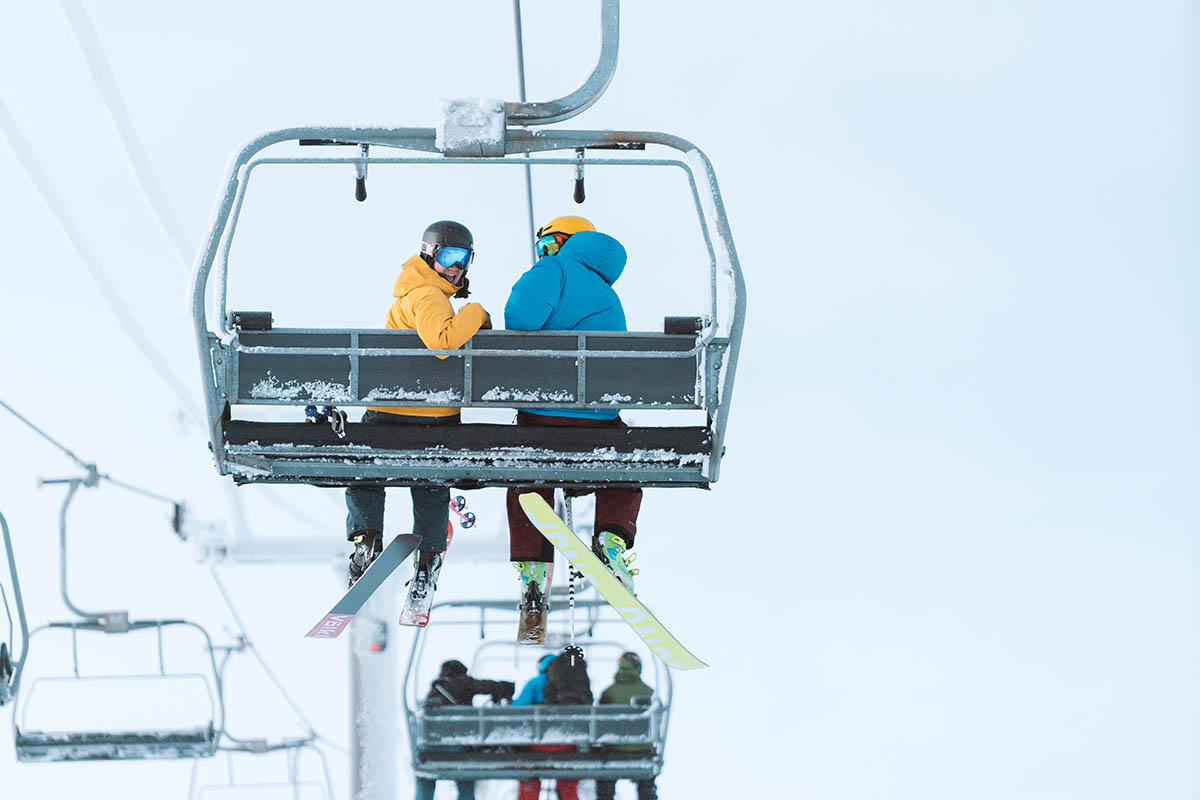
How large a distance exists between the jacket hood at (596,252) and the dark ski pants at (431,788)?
488 centimetres

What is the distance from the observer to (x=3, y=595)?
7.36 m

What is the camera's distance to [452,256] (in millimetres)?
6070

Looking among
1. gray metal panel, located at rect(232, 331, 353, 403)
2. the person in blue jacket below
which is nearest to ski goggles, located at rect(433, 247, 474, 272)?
the person in blue jacket below

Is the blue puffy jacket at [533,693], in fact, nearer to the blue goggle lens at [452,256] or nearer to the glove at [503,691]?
the glove at [503,691]

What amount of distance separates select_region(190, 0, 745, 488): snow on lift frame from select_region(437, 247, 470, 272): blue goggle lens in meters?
0.37

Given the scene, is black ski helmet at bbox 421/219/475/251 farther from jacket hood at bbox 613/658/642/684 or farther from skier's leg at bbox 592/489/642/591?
jacket hood at bbox 613/658/642/684

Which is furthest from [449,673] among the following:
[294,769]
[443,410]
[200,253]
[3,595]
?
[294,769]

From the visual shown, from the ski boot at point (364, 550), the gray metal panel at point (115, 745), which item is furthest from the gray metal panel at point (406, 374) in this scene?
the gray metal panel at point (115, 745)

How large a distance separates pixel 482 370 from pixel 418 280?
0.44 m

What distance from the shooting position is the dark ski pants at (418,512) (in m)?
6.71

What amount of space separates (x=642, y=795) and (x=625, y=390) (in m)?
5.24

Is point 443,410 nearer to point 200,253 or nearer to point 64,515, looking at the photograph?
point 200,253

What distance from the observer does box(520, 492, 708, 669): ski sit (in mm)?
6520

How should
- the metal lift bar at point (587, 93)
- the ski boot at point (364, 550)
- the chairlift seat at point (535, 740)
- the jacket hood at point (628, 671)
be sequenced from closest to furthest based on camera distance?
the metal lift bar at point (587, 93) < the ski boot at point (364, 550) < the chairlift seat at point (535, 740) < the jacket hood at point (628, 671)
